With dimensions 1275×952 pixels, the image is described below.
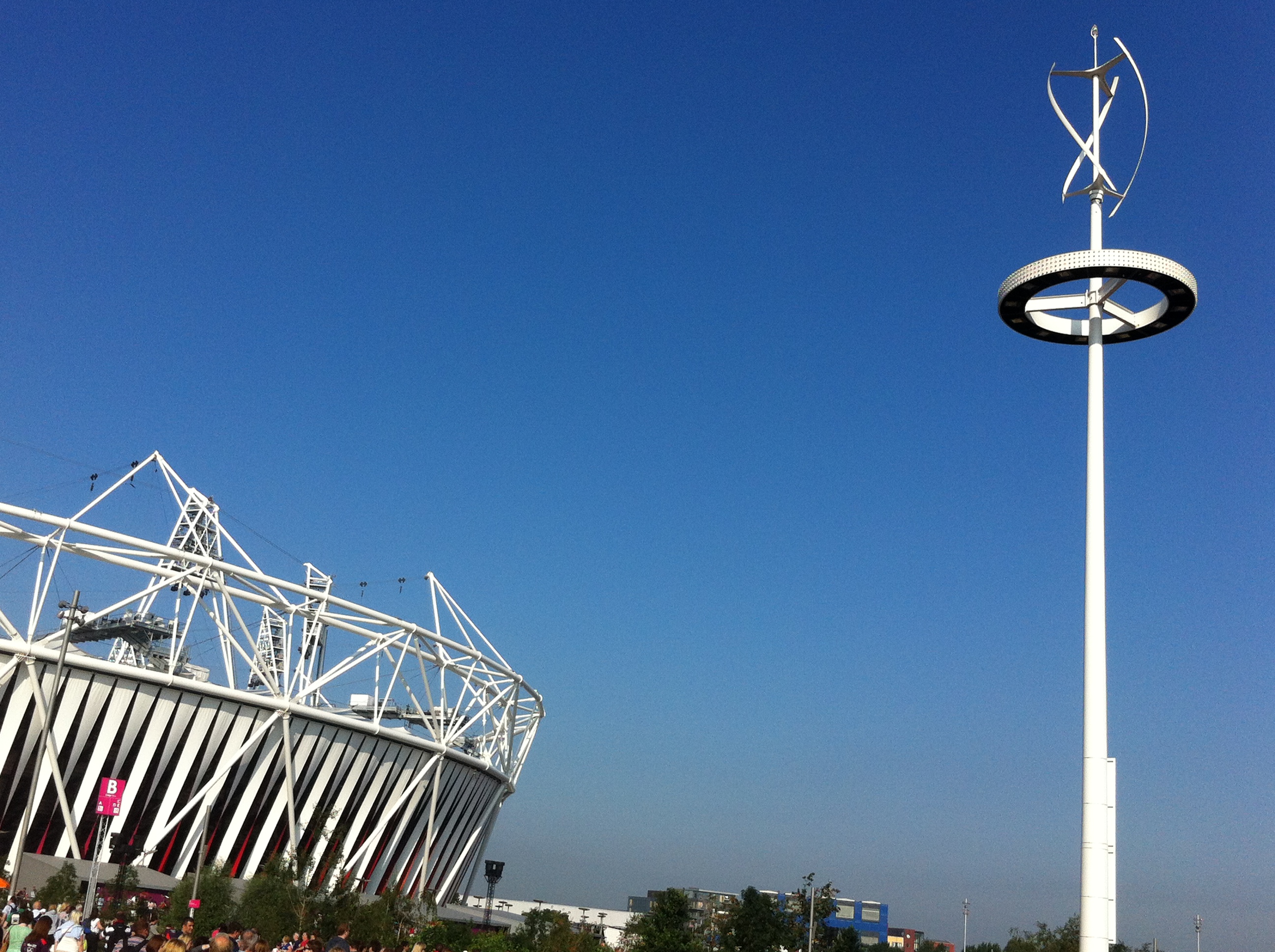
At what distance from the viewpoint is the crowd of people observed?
44.9ft

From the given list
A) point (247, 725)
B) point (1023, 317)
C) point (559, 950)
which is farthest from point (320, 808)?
point (1023, 317)

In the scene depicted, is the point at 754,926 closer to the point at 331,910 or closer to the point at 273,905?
the point at 331,910

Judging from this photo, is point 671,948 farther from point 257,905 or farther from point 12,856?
point 12,856

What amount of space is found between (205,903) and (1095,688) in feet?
112

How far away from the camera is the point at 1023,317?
2970 centimetres

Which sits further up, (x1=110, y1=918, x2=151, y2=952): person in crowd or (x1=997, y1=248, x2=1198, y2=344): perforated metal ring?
(x1=997, y1=248, x2=1198, y2=344): perforated metal ring

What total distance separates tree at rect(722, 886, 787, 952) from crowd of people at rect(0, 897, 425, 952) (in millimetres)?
65107

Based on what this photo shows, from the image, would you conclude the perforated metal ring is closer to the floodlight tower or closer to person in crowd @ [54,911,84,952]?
the floodlight tower

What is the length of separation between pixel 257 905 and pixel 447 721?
36.0 metres

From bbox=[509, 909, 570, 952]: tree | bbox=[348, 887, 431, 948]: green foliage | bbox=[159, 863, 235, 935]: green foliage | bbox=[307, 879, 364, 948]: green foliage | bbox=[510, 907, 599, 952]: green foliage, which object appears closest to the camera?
bbox=[159, 863, 235, 935]: green foliage

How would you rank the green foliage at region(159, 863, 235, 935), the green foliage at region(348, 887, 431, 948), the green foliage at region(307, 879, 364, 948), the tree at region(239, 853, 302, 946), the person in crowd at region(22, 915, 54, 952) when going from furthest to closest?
1. the green foliage at region(348, 887, 431, 948)
2. the green foliage at region(307, 879, 364, 948)
3. the green foliage at region(159, 863, 235, 935)
4. the tree at region(239, 853, 302, 946)
5. the person in crowd at region(22, 915, 54, 952)

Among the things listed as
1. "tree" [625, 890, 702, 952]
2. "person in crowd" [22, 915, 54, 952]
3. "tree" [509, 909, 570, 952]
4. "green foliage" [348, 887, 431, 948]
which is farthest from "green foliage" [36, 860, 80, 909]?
"tree" [625, 890, 702, 952]

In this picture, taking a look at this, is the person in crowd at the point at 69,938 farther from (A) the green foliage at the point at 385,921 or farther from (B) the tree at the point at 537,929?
(B) the tree at the point at 537,929

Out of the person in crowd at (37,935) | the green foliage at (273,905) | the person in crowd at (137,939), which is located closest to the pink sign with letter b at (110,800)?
the green foliage at (273,905)
